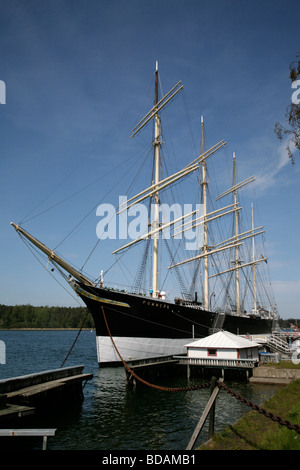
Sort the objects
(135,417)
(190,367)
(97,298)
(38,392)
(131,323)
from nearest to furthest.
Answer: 1. (38,392)
2. (135,417)
3. (190,367)
4. (97,298)
5. (131,323)

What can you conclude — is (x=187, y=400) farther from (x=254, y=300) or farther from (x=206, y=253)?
(x=254, y=300)

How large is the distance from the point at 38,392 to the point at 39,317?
157667 mm

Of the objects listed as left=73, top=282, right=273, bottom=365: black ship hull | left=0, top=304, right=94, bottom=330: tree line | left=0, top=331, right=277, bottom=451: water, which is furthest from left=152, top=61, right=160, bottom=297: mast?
left=0, top=304, right=94, bottom=330: tree line

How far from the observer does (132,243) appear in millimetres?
35781

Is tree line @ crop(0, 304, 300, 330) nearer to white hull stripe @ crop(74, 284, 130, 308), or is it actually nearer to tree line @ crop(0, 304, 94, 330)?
tree line @ crop(0, 304, 94, 330)

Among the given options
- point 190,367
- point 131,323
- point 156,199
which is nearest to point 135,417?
point 190,367

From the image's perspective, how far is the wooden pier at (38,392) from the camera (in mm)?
13250

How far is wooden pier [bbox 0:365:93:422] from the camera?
13.2 m

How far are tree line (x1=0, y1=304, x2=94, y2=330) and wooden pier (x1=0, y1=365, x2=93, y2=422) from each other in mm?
140010

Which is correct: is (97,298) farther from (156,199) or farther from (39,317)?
(39,317)

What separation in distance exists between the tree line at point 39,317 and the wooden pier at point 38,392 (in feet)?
459

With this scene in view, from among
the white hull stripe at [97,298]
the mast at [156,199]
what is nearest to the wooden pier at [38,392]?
the white hull stripe at [97,298]

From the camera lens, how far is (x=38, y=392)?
50.5 ft

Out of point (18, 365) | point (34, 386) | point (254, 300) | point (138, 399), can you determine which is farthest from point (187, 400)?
point (254, 300)
